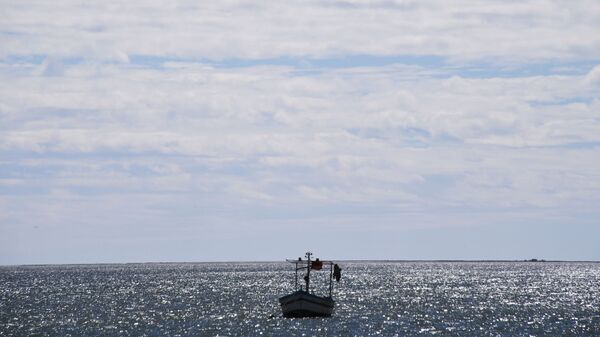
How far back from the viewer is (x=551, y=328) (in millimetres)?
80500

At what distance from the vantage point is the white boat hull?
8594 cm

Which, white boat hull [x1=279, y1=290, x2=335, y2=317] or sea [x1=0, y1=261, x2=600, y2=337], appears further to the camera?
white boat hull [x1=279, y1=290, x2=335, y2=317]

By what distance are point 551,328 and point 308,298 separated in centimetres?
2113

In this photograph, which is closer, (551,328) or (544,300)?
(551,328)

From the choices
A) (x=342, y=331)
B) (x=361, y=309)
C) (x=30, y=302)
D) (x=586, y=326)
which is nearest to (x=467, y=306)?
(x=361, y=309)

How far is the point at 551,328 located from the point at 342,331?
1828cm

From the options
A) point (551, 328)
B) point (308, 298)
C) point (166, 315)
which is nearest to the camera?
point (551, 328)

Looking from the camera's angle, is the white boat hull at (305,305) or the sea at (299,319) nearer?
the sea at (299,319)

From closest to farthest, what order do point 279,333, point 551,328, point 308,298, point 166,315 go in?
point 279,333, point 551,328, point 308,298, point 166,315

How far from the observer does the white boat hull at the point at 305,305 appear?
282 ft

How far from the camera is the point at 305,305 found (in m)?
85.9

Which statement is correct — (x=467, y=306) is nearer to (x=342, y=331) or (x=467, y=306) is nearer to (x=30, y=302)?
(x=342, y=331)

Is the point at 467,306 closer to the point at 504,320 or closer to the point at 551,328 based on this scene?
the point at 504,320

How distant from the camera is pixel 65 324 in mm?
85375
